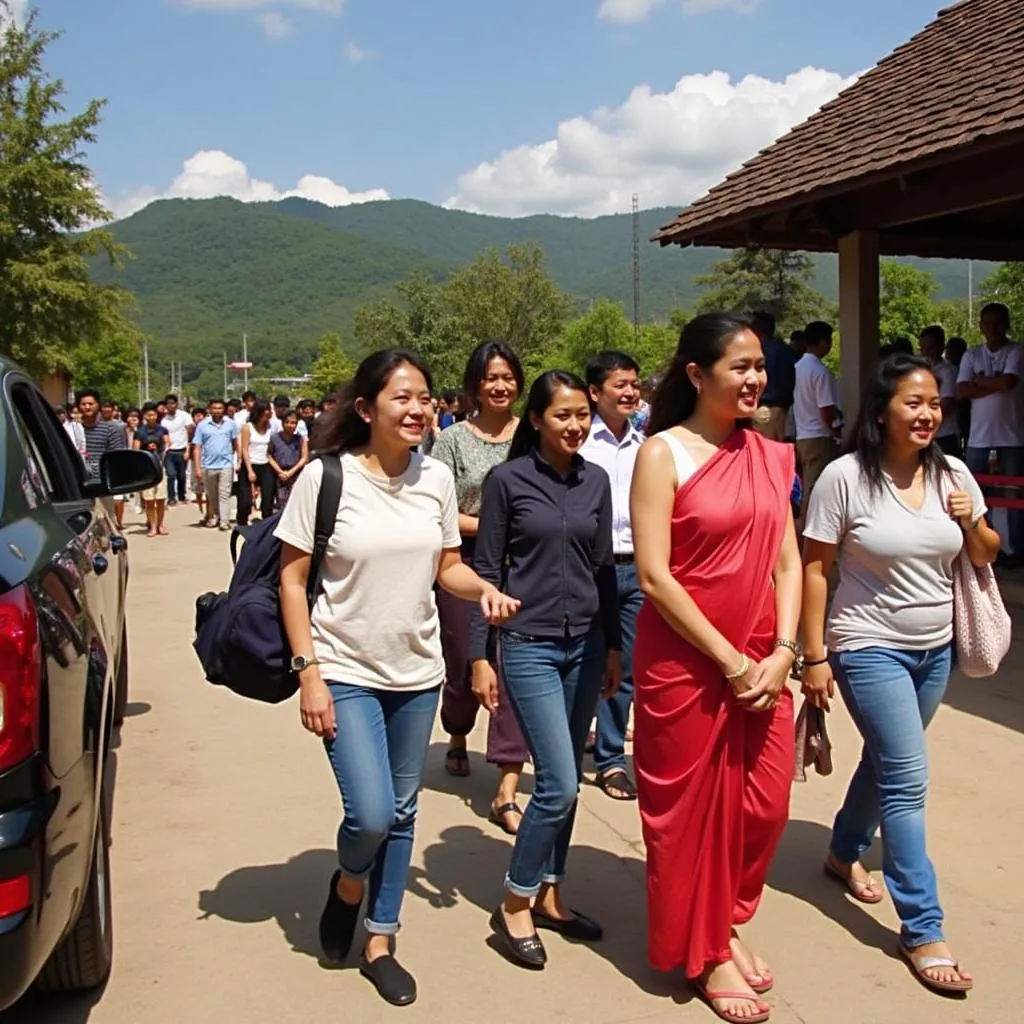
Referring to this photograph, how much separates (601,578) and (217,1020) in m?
1.76

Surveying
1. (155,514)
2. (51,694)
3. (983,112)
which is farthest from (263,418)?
(51,694)

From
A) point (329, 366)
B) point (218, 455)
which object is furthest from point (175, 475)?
point (329, 366)

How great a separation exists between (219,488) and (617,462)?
12.5 meters

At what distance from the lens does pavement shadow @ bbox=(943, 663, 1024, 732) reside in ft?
20.2

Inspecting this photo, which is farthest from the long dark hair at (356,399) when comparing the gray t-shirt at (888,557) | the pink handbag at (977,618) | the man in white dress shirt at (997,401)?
the man in white dress shirt at (997,401)

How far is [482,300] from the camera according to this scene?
74.5 metres

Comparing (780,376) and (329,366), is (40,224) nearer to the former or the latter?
(780,376)

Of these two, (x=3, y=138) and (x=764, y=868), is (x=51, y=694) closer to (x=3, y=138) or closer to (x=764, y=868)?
(x=764, y=868)

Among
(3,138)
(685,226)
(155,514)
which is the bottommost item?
(155,514)

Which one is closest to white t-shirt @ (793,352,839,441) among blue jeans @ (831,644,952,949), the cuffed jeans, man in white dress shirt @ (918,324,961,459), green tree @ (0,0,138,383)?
man in white dress shirt @ (918,324,961,459)

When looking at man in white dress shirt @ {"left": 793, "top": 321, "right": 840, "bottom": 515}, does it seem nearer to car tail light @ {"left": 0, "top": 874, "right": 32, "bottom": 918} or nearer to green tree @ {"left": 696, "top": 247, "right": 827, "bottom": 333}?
car tail light @ {"left": 0, "top": 874, "right": 32, "bottom": 918}

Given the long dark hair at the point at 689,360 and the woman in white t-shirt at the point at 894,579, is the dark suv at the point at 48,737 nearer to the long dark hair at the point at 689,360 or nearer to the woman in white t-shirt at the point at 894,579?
the long dark hair at the point at 689,360

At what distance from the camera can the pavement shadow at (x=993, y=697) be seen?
20.2 ft

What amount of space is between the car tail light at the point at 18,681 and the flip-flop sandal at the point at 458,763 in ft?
10.3
